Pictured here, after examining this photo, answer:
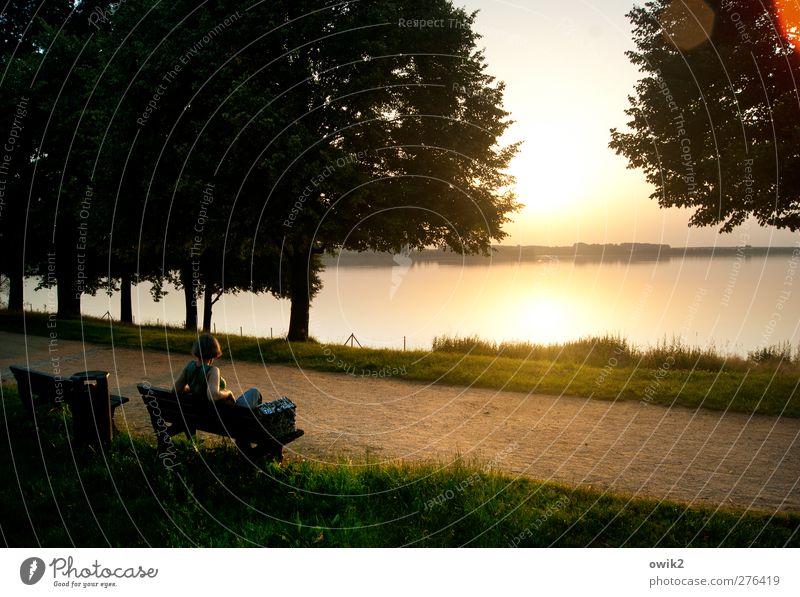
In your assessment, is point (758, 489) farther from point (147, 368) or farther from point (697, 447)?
point (147, 368)

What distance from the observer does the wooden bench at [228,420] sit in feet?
23.5

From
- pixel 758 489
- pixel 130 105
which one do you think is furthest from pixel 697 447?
pixel 130 105

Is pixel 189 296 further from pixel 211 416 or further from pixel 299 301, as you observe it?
pixel 211 416

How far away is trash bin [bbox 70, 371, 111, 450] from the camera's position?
805cm

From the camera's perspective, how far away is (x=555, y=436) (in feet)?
30.6

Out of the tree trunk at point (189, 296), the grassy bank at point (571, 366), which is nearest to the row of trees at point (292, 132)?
the grassy bank at point (571, 366)

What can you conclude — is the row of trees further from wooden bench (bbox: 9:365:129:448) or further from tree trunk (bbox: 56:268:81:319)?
tree trunk (bbox: 56:268:81:319)

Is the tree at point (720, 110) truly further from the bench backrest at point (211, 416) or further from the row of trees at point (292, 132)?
the bench backrest at point (211, 416)

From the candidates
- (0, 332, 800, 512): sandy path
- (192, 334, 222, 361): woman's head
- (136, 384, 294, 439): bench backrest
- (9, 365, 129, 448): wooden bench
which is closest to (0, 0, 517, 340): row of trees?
(0, 332, 800, 512): sandy path

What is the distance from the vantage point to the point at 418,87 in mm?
17906

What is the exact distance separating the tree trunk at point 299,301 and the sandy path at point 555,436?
264 inches

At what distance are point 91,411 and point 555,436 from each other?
6.56 m
